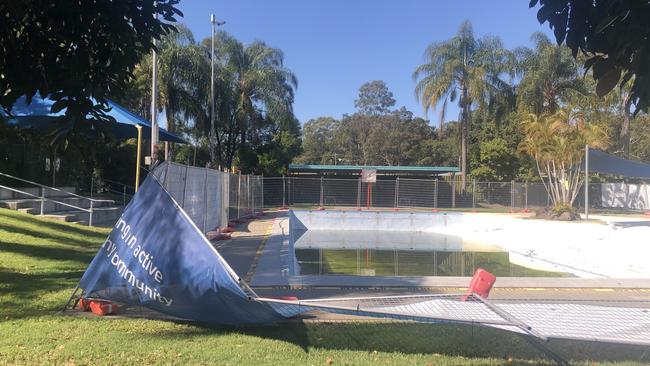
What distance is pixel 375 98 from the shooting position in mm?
80250

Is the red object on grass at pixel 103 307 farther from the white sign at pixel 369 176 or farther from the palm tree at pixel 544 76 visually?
the palm tree at pixel 544 76

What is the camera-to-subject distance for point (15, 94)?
3.87m

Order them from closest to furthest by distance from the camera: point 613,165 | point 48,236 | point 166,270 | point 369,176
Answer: point 166,270 < point 48,236 < point 613,165 < point 369,176

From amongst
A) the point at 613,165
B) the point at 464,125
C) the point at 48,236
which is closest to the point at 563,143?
the point at 613,165

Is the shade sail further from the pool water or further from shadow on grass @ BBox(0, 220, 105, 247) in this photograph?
shadow on grass @ BBox(0, 220, 105, 247)

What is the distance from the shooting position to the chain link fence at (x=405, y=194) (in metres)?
38.6

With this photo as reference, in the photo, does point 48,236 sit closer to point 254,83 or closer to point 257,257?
point 257,257

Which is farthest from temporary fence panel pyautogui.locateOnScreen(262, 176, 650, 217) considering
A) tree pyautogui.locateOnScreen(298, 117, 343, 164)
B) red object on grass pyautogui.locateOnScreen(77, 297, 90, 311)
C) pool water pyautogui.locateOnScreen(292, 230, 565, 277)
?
tree pyautogui.locateOnScreen(298, 117, 343, 164)

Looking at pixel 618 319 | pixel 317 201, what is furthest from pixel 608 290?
pixel 317 201

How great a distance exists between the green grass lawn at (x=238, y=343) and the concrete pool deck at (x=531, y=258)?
277 cm

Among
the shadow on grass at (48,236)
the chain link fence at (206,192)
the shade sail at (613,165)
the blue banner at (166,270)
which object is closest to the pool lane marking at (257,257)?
the chain link fence at (206,192)

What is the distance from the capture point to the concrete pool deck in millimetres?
9500

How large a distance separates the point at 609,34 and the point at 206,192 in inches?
518

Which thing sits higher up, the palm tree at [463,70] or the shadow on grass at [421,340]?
the palm tree at [463,70]
